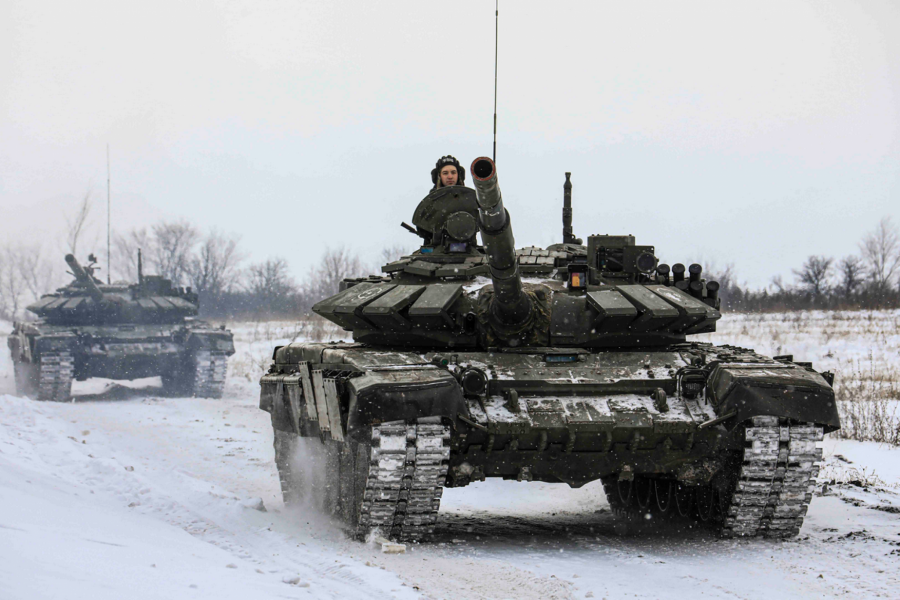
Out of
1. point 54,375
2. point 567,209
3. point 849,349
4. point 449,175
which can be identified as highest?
point 449,175

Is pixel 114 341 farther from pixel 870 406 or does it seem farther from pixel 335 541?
pixel 335 541

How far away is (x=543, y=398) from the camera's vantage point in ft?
29.3

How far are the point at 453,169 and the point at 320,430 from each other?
3458mm

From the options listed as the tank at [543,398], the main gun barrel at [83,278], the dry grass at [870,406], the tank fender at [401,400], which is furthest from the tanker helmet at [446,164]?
the main gun barrel at [83,278]

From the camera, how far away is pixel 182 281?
51000 millimetres

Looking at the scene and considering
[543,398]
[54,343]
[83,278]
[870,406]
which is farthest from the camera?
[83,278]

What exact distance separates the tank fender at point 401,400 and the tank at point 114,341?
15.4m

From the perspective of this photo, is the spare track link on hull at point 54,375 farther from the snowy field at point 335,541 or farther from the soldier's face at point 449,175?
the soldier's face at point 449,175

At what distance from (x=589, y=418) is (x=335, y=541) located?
88.7 inches

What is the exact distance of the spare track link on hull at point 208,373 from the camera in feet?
78.3

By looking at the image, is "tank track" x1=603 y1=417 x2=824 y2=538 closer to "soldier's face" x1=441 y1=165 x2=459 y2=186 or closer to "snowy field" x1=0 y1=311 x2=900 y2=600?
"snowy field" x1=0 y1=311 x2=900 y2=600

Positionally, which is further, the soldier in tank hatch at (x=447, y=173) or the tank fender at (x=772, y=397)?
the soldier in tank hatch at (x=447, y=173)

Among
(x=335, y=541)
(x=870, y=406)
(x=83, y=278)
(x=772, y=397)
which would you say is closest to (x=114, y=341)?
(x=83, y=278)

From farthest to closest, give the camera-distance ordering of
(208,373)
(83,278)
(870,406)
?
1. (83,278)
2. (208,373)
3. (870,406)
